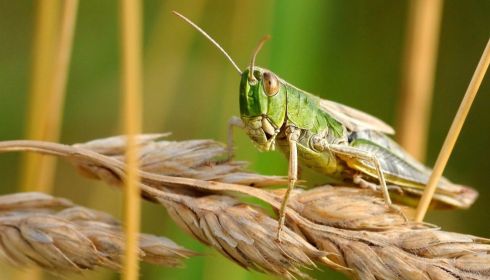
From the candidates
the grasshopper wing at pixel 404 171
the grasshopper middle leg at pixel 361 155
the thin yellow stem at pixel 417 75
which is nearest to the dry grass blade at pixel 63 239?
the grasshopper middle leg at pixel 361 155

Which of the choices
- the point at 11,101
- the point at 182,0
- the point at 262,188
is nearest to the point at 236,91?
the point at 182,0

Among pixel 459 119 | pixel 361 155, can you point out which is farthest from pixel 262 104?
pixel 459 119

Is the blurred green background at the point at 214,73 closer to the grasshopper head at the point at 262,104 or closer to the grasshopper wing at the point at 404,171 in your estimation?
the grasshopper wing at the point at 404,171

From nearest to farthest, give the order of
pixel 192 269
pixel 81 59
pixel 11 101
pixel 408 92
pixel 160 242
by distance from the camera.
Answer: pixel 160 242
pixel 192 269
pixel 408 92
pixel 11 101
pixel 81 59

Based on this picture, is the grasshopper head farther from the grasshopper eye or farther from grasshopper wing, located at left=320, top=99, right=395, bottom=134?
grasshopper wing, located at left=320, top=99, right=395, bottom=134

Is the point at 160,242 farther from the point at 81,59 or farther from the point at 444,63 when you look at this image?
the point at 444,63

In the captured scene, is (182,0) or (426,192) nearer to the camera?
(426,192)

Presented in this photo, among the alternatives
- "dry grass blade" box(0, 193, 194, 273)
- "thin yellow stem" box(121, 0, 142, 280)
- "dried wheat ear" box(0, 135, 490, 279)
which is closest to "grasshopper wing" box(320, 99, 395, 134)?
"dried wheat ear" box(0, 135, 490, 279)
